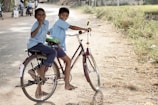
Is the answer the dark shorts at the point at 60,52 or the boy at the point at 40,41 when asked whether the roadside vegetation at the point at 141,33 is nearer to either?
the dark shorts at the point at 60,52

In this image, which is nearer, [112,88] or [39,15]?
[39,15]

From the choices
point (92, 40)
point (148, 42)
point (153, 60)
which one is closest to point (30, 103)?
point (153, 60)

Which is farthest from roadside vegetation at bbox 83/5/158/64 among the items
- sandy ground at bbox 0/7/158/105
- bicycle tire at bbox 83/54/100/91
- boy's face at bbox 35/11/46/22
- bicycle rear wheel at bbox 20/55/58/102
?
boy's face at bbox 35/11/46/22

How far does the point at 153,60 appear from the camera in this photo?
11453 mm

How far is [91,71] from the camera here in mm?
7824

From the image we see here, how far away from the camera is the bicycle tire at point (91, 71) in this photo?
7646 mm

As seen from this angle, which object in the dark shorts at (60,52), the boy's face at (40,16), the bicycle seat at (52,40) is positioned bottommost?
the dark shorts at (60,52)

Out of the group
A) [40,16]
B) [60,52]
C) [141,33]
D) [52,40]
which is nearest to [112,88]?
[60,52]

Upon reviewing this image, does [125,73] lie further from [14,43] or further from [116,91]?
[14,43]

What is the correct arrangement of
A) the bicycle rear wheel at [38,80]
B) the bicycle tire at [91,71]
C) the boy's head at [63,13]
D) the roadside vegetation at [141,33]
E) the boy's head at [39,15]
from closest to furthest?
the bicycle rear wheel at [38,80]
the boy's head at [39,15]
the boy's head at [63,13]
the bicycle tire at [91,71]
the roadside vegetation at [141,33]

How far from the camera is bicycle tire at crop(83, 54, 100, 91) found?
765cm

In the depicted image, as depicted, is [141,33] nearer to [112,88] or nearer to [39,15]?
[112,88]

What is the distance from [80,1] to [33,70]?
66.8 metres

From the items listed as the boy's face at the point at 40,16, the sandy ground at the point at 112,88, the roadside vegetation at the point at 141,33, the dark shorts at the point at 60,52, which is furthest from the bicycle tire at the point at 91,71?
the roadside vegetation at the point at 141,33
